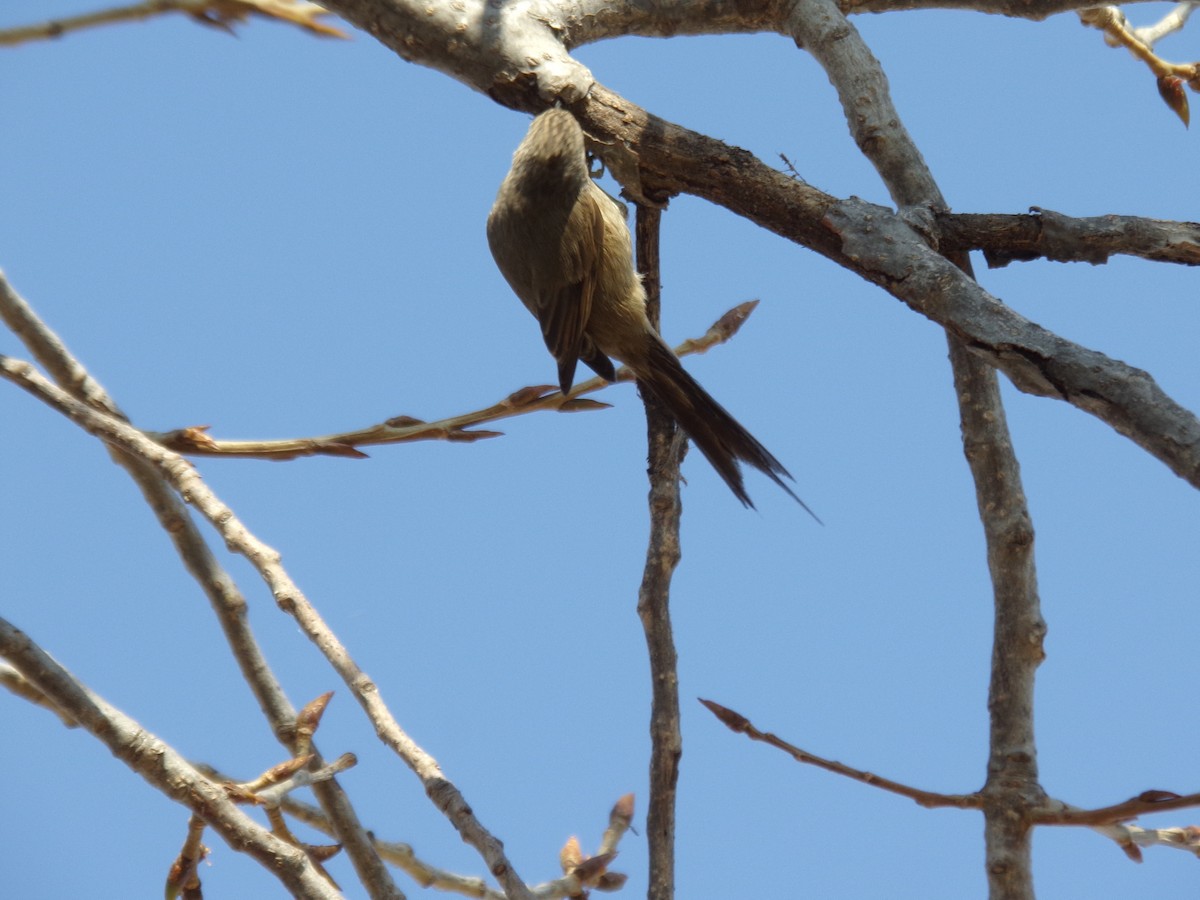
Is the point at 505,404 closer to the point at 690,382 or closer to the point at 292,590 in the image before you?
the point at 292,590

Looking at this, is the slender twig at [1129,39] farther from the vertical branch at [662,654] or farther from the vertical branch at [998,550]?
the vertical branch at [662,654]

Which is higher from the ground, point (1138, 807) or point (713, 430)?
point (713, 430)

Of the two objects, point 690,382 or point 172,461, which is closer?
point 172,461

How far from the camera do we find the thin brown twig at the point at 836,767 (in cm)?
217

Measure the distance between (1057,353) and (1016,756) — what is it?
102 cm

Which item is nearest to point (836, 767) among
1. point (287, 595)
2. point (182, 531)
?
point (287, 595)

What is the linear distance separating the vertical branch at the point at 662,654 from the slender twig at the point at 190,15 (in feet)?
3.24

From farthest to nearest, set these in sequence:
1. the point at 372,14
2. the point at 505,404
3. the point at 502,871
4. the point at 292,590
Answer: the point at 372,14 → the point at 505,404 → the point at 292,590 → the point at 502,871

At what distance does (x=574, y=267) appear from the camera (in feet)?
12.3

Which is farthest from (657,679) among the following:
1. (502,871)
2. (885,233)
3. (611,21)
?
(611,21)

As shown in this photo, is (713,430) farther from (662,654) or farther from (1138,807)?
(1138,807)

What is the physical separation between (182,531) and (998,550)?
193 centimetres

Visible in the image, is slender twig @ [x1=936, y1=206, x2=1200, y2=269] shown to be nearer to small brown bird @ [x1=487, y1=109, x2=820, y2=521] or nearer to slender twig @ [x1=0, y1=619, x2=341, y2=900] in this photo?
small brown bird @ [x1=487, y1=109, x2=820, y2=521]

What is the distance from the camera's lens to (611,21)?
321 centimetres
